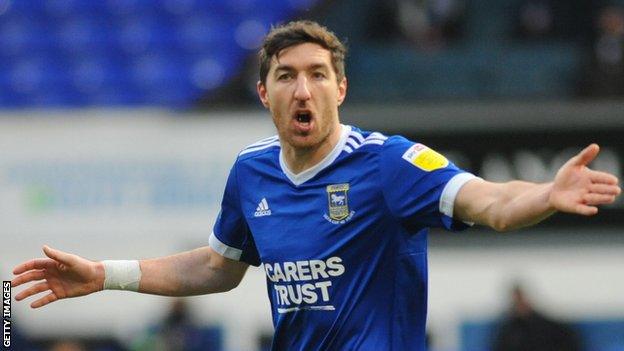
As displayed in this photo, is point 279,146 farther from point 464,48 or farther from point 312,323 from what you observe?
point 464,48

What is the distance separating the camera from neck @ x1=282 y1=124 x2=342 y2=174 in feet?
19.2

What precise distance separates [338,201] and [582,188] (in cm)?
124

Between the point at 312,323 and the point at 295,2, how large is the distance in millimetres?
10933

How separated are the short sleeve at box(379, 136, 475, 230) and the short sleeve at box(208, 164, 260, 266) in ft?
2.84

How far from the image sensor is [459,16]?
14.4 metres

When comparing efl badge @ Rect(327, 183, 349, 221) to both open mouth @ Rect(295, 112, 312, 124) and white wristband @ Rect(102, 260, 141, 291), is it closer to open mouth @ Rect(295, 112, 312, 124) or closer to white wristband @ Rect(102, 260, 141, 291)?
open mouth @ Rect(295, 112, 312, 124)

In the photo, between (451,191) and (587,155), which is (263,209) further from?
(587,155)

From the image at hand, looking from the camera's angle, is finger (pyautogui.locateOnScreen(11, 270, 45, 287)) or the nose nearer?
the nose

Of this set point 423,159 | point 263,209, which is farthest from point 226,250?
point 423,159

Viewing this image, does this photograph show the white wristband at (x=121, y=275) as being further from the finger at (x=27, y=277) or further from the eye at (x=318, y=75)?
the eye at (x=318, y=75)

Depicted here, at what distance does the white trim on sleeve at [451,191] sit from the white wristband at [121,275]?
160cm

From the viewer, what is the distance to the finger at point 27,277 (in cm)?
591

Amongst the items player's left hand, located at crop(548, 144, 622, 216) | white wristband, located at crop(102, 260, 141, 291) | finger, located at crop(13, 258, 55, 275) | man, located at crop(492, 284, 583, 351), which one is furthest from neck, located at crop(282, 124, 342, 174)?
man, located at crop(492, 284, 583, 351)

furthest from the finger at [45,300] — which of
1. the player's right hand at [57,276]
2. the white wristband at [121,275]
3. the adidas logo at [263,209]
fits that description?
the adidas logo at [263,209]
